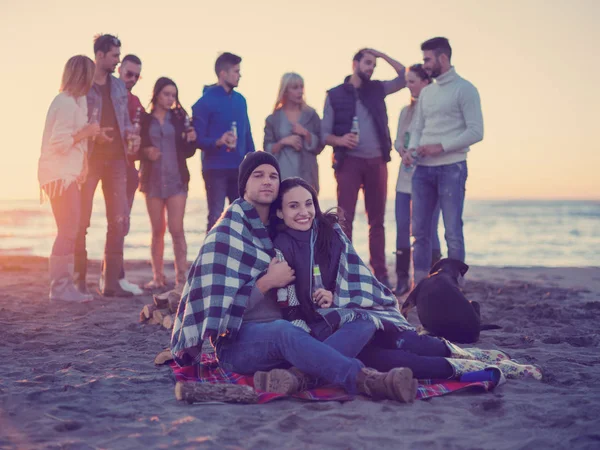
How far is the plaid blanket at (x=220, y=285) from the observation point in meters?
3.46

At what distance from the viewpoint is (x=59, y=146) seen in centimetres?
599

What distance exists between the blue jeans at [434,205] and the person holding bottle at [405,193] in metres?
0.84

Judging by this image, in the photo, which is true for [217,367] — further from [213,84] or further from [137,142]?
[213,84]

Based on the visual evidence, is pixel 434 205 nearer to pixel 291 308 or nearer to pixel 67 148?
pixel 291 308

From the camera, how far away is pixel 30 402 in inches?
125

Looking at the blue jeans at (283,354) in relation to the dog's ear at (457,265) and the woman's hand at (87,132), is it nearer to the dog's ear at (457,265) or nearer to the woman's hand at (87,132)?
the dog's ear at (457,265)

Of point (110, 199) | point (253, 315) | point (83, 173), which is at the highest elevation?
point (83, 173)

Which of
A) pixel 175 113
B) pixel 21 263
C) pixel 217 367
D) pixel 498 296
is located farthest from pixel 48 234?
pixel 217 367

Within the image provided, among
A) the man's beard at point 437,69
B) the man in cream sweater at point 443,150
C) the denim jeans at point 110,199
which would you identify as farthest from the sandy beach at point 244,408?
the man's beard at point 437,69

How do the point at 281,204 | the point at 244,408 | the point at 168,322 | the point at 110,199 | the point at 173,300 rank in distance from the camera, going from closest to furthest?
1. the point at 244,408
2. the point at 281,204
3. the point at 168,322
4. the point at 173,300
5. the point at 110,199

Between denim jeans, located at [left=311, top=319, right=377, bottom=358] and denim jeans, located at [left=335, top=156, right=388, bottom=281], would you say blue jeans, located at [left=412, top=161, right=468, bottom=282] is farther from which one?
denim jeans, located at [left=311, top=319, right=377, bottom=358]

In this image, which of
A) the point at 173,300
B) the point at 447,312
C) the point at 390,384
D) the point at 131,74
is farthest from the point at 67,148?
the point at 390,384

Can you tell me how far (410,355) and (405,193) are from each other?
380 cm

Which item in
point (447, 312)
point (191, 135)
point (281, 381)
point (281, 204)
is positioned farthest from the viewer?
point (191, 135)
